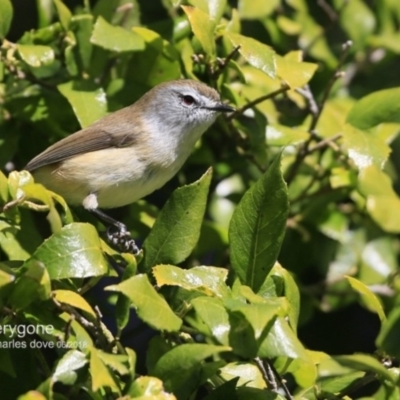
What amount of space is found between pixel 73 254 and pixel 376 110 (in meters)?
1.59

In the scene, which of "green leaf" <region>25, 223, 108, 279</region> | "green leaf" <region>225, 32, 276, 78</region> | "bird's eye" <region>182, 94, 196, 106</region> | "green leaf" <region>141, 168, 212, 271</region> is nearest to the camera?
"green leaf" <region>25, 223, 108, 279</region>

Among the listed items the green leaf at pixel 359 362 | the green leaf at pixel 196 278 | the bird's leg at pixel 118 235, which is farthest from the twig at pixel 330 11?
the green leaf at pixel 359 362

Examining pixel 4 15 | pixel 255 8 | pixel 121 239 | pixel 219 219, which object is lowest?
pixel 219 219

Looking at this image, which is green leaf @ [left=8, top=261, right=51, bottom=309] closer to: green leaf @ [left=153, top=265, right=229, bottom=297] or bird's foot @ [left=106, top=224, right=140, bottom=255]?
green leaf @ [left=153, top=265, right=229, bottom=297]

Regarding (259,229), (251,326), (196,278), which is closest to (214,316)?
(251,326)

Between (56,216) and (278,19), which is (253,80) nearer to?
(278,19)

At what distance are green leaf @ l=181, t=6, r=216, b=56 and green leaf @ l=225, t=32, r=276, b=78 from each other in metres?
0.08

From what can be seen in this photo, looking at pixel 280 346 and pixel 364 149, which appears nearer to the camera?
pixel 280 346

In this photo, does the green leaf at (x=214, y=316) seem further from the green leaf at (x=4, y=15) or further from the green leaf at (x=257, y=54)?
the green leaf at (x=4, y=15)

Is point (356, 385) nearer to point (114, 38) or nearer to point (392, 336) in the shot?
point (392, 336)

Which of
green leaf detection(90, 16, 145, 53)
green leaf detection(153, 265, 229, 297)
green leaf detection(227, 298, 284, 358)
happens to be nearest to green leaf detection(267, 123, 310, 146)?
green leaf detection(90, 16, 145, 53)

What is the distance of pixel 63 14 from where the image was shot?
3240 millimetres

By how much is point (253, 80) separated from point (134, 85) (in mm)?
513

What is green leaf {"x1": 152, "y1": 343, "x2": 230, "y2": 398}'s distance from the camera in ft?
6.69
